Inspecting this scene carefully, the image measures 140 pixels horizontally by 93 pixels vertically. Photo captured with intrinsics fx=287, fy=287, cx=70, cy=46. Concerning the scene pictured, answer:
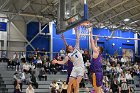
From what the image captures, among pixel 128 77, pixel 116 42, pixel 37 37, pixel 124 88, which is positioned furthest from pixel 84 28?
pixel 116 42

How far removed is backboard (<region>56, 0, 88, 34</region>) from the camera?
9007 mm

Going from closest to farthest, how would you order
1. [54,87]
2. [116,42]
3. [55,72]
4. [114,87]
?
[54,87], [114,87], [55,72], [116,42]

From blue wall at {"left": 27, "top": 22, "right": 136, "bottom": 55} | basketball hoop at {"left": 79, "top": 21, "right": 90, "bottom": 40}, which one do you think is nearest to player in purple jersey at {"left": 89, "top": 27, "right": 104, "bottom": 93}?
basketball hoop at {"left": 79, "top": 21, "right": 90, "bottom": 40}

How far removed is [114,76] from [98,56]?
14.0 meters

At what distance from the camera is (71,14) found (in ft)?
32.1

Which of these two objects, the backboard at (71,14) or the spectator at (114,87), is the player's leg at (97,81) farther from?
the spectator at (114,87)

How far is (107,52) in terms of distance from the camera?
101ft

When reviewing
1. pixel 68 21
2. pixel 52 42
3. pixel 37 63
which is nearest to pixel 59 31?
pixel 68 21

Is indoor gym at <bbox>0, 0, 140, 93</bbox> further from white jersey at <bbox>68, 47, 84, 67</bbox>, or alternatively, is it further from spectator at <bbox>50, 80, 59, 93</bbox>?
white jersey at <bbox>68, 47, 84, 67</bbox>

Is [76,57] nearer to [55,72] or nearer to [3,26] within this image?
[55,72]

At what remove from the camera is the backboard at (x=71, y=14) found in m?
9.01

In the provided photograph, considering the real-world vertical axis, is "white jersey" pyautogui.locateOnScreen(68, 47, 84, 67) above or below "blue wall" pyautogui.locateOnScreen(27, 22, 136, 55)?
below

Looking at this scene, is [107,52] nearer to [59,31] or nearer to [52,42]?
[52,42]

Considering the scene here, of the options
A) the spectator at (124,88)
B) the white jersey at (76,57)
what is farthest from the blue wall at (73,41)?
the white jersey at (76,57)
